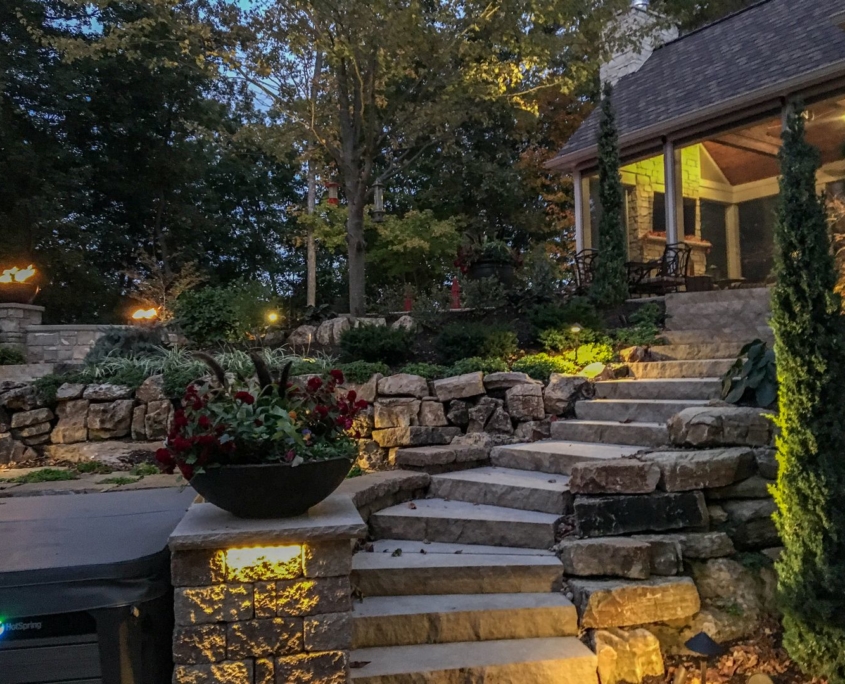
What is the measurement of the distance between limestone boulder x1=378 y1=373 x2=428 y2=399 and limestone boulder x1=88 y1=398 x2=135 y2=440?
210cm

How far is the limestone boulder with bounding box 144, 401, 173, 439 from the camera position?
5020mm

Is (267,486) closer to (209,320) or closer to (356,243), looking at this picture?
(209,320)

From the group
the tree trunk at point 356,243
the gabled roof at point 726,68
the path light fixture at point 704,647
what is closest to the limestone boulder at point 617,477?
the path light fixture at point 704,647

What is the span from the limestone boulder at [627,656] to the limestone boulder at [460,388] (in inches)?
91.5

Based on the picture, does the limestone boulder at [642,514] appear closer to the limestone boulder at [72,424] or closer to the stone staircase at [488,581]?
the stone staircase at [488,581]

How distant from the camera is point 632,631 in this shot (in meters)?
2.84

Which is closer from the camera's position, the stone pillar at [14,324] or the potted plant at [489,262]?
the stone pillar at [14,324]

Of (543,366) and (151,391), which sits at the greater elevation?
(543,366)

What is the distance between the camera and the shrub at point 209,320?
646 cm

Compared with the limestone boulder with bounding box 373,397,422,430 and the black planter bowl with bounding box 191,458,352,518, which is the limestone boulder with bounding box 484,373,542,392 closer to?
the limestone boulder with bounding box 373,397,422,430

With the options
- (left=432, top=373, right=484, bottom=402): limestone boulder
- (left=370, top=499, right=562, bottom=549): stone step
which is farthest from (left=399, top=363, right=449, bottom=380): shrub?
(left=370, top=499, right=562, bottom=549): stone step

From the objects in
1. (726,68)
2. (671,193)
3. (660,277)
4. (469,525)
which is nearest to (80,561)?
(469,525)

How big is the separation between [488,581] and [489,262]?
4887 mm

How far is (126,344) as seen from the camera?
6180mm
